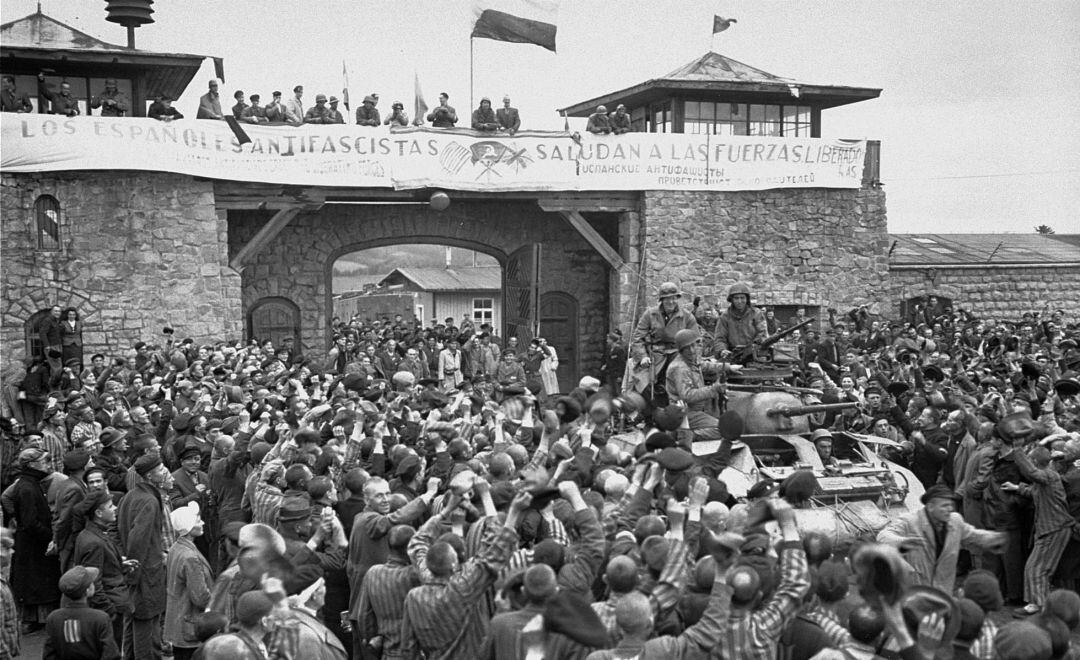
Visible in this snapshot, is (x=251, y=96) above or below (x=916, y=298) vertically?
above

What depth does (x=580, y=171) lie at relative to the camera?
23016mm

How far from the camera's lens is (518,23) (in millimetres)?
22844

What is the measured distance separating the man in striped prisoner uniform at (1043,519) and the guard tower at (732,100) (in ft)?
49.5

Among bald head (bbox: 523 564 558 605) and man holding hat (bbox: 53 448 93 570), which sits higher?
bald head (bbox: 523 564 558 605)

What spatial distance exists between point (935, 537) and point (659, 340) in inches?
237

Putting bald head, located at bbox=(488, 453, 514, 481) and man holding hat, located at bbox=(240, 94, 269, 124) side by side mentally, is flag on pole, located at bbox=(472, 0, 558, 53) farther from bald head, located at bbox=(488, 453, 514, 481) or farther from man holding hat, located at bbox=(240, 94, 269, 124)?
bald head, located at bbox=(488, 453, 514, 481)

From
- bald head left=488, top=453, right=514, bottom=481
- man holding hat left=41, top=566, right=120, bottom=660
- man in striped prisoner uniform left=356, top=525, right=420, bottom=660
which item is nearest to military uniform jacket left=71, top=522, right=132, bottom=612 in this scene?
man holding hat left=41, top=566, right=120, bottom=660

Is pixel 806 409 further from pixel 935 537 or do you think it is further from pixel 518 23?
pixel 518 23

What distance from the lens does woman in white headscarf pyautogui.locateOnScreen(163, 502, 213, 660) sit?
8.37m

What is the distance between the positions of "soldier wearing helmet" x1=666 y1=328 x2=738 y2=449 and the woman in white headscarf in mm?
4649

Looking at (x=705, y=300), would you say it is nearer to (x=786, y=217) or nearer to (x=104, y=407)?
(x=786, y=217)

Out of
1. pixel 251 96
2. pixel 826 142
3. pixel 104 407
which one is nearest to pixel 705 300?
pixel 826 142

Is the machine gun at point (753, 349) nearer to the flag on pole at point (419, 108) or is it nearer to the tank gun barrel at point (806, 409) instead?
the tank gun barrel at point (806, 409)

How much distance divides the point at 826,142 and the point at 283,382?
13.5 metres
